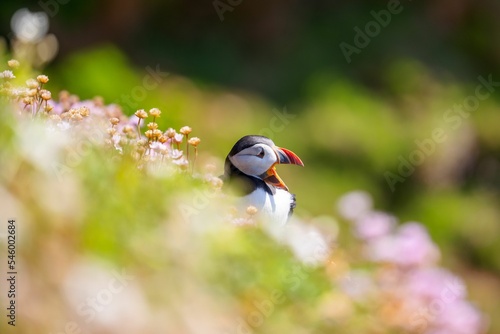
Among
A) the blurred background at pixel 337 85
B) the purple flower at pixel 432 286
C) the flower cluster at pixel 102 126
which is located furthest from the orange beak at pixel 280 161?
the blurred background at pixel 337 85

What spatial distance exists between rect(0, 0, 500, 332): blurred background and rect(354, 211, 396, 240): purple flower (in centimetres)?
327

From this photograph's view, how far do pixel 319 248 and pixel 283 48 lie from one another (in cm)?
801

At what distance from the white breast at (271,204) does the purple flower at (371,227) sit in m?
1.13

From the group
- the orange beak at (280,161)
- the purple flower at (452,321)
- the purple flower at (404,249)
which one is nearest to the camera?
the orange beak at (280,161)

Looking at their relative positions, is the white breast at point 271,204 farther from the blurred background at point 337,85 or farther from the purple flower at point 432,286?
the blurred background at point 337,85

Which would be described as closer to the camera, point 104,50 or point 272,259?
point 272,259

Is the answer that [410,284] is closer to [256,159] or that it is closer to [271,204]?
[271,204]

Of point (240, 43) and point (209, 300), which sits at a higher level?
point (209, 300)

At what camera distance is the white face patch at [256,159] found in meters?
3.64

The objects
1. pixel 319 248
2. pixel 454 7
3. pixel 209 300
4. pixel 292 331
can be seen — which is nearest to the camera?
pixel 209 300

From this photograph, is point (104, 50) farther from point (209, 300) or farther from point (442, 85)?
point (209, 300)

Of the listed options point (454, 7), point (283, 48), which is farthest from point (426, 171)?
point (454, 7)

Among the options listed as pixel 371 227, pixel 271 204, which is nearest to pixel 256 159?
pixel 271 204

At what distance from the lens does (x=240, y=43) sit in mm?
11648
